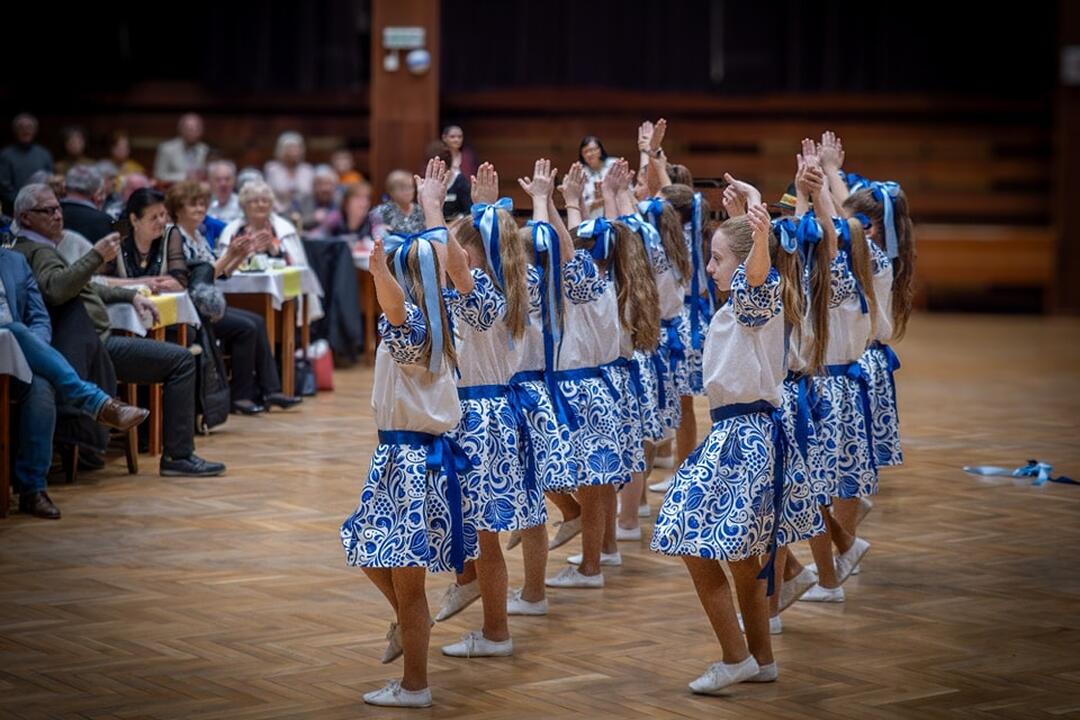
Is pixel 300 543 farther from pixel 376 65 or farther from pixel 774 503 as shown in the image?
pixel 376 65

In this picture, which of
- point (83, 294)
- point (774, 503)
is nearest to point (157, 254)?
point (83, 294)

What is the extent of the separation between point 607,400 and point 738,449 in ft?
4.03

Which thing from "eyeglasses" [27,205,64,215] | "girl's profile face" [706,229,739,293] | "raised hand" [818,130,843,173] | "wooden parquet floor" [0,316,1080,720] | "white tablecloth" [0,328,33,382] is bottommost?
"wooden parquet floor" [0,316,1080,720]

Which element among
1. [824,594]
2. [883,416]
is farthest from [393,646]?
[883,416]

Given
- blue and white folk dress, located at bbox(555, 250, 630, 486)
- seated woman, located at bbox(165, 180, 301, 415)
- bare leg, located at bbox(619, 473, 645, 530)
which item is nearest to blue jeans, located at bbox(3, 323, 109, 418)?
seated woman, located at bbox(165, 180, 301, 415)

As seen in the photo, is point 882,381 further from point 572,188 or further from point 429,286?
point 429,286

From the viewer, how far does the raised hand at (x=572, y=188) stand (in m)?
5.39

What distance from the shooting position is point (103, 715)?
3975 mm

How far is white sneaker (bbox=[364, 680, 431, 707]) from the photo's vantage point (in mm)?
4074

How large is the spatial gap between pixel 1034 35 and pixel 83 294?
11.5 meters

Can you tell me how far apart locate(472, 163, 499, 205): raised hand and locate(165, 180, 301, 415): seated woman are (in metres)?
3.79

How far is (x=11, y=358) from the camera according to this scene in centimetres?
616

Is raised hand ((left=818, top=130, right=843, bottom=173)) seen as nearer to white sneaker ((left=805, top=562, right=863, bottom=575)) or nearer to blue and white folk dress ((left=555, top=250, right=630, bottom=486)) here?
blue and white folk dress ((left=555, top=250, right=630, bottom=486))

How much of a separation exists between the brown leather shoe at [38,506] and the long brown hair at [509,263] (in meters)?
2.70
